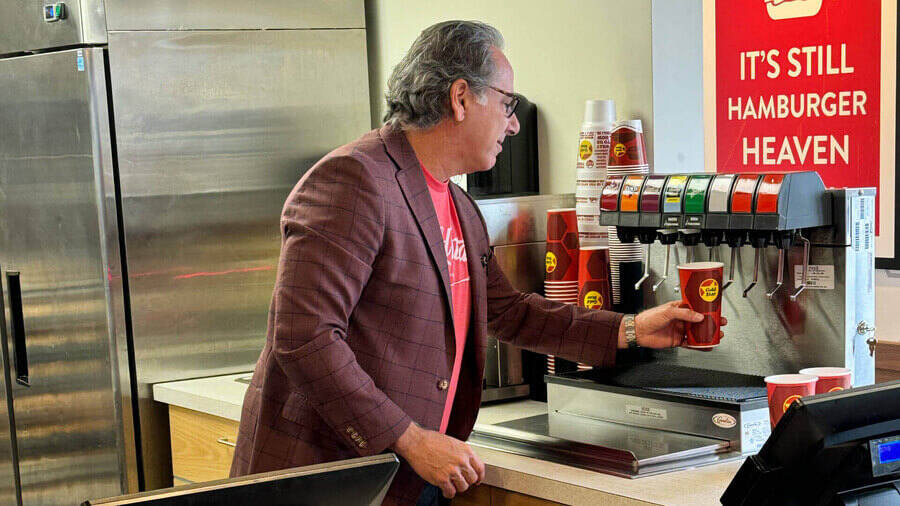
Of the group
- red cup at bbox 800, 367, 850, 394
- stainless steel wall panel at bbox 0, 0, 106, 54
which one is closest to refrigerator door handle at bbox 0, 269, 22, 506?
stainless steel wall panel at bbox 0, 0, 106, 54

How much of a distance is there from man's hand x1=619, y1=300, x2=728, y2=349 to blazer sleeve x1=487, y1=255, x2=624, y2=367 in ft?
0.16

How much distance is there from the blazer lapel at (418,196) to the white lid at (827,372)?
59 cm

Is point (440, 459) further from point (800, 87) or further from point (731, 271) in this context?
point (800, 87)

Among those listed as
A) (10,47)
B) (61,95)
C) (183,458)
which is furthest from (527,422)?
(10,47)

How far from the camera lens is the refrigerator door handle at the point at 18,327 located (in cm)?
311

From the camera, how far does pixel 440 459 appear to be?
1745mm

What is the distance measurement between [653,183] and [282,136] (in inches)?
49.6

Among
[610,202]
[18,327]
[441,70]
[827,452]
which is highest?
[441,70]

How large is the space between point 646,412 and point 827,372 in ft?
1.12

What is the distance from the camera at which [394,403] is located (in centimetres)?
180

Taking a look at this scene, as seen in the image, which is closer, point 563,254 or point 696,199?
point 696,199

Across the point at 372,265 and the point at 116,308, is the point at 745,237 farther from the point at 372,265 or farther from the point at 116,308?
the point at 116,308

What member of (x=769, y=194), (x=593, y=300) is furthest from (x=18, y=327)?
(x=769, y=194)

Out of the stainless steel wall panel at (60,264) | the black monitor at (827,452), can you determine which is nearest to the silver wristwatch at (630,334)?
the black monitor at (827,452)
